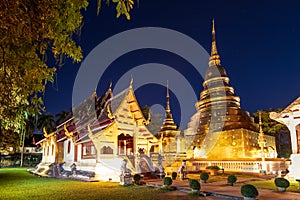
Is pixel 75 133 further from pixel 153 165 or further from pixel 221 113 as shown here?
pixel 221 113

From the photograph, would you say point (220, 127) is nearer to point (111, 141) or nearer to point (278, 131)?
point (278, 131)

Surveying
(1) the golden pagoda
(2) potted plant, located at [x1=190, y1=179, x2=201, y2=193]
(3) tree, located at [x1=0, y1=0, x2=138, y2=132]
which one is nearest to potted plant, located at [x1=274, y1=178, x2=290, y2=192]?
(2) potted plant, located at [x1=190, y1=179, x2=201, y2=193]

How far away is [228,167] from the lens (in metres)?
18.9

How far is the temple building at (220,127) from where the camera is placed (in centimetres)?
2230

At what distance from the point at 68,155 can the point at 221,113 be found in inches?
586

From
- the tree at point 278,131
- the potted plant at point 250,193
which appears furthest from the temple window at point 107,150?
the tree at point 278,131

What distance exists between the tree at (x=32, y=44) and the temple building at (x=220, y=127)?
18.3 m

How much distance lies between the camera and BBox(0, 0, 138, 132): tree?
3.30 metres

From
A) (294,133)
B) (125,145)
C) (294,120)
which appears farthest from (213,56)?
(294,133)

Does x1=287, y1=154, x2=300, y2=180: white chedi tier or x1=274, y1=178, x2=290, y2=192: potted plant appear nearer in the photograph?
x1=274, y1=178, x2=290, y2=192: potted plant

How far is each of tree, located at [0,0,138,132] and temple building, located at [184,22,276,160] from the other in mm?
18322

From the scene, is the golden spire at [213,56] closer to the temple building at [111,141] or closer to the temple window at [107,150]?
the temple building at [111,141]

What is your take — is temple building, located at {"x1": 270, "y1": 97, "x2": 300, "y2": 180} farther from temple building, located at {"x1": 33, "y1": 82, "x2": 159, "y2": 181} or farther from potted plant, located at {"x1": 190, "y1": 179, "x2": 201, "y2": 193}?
temple building, located at {"x1": 33, "y1": 82, "x2": 159, "y2": 181}

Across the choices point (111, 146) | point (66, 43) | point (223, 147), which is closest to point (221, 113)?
point (223, 147)
